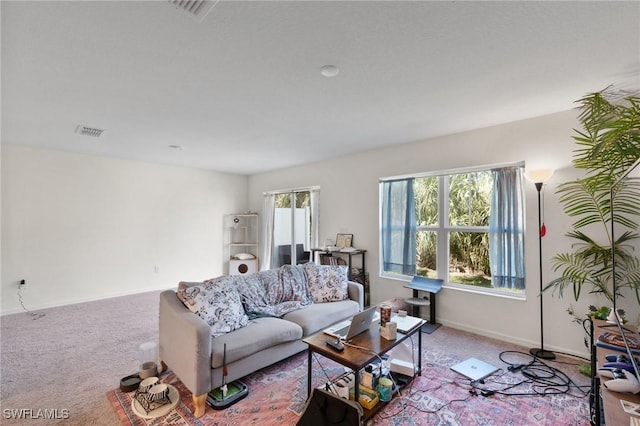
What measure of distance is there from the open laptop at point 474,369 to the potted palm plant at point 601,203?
0.89 meters

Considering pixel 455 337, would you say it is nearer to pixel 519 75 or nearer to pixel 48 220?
pixel 519 75

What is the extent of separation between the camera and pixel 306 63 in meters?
1.95

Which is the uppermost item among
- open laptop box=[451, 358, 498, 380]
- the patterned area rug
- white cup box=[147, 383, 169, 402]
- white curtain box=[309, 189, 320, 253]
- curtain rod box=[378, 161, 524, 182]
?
curtain rod box=[378, 161, 524, 182]

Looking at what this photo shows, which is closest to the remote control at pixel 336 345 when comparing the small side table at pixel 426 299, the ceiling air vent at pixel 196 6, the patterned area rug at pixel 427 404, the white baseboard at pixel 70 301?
the patterned area rug at pixel 427 404

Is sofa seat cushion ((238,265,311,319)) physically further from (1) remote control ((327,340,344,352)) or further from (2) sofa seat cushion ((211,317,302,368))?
(1) remote control ((327,340,344,352))

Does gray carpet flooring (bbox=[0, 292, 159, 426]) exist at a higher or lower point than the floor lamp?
lower

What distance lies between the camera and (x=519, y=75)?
2.11 metres

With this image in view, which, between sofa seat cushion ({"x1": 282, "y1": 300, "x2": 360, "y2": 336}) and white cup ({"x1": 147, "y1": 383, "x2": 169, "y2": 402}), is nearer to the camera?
white cup ({"x1": 147, "y1": 383, "x2": 169, "y2": 402})

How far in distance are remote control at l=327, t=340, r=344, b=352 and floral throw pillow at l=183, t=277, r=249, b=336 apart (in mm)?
854

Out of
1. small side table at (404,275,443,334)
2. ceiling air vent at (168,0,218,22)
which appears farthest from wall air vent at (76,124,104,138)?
small side table at (404,275,443,334)

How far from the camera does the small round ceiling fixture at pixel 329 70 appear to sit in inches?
78.5

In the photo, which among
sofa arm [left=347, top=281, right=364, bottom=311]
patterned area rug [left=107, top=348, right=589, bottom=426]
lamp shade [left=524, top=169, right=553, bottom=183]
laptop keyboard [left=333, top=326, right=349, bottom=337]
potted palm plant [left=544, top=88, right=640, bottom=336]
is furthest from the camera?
sofa arm [left=347, top=281, right=364, bottom=311]

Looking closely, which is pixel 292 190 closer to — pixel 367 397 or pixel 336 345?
pixel 336 345

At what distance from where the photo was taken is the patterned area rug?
6.09 ft
